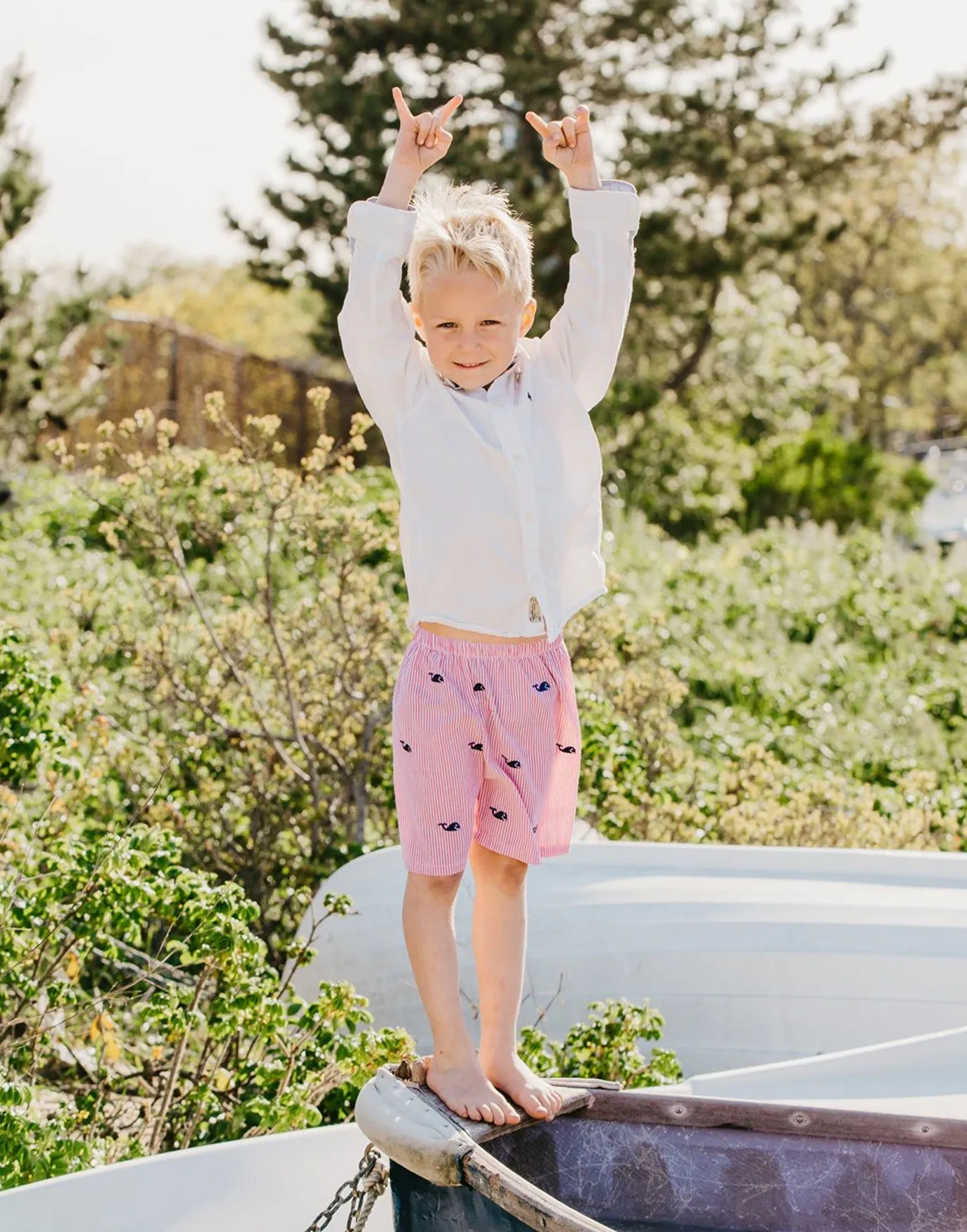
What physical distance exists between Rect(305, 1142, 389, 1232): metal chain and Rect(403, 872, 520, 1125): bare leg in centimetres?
15

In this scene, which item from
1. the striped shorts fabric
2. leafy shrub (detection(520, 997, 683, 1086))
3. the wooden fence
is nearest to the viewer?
the striped shorts fabric

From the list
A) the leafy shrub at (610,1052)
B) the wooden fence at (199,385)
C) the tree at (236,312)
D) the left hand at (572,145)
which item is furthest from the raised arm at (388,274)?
the tree at (236,312)

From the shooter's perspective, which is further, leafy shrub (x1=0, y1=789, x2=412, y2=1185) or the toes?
leafy shrub (x1=0, y1=789, x2=412, y2=1185)

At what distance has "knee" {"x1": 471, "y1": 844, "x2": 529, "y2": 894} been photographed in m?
2.78

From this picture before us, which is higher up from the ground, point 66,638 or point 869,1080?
point 66,638

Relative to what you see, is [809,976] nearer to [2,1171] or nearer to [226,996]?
[226,996]

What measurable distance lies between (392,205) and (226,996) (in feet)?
5.87

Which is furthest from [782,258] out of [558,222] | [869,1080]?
[869,1080]

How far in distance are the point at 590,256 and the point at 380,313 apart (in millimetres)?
416

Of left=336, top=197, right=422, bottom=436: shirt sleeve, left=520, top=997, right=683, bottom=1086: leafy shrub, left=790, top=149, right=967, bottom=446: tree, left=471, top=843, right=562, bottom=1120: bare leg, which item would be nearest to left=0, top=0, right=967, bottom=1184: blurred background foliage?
left=520, top=997, right=683, bottom=1086: leafy shrub

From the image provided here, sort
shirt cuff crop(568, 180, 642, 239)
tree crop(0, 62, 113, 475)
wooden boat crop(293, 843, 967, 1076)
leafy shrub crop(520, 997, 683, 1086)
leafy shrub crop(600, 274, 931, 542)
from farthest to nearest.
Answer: leafy shrub crop(600, 274, 931, 542)
tree crop(0, 62, 113, 475)
wooden boat crop(293, 843, 967, 1076)
leafy shrub crop(520, 997, 683, 1086)
shirt cuff crop(568, 180, 642, 239)

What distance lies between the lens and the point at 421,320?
270cm

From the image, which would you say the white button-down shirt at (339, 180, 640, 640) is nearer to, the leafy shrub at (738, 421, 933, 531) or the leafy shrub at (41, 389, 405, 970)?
the leafy shrub at (41, 389, 405, 970)

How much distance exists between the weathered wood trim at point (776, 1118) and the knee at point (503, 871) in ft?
1.30
